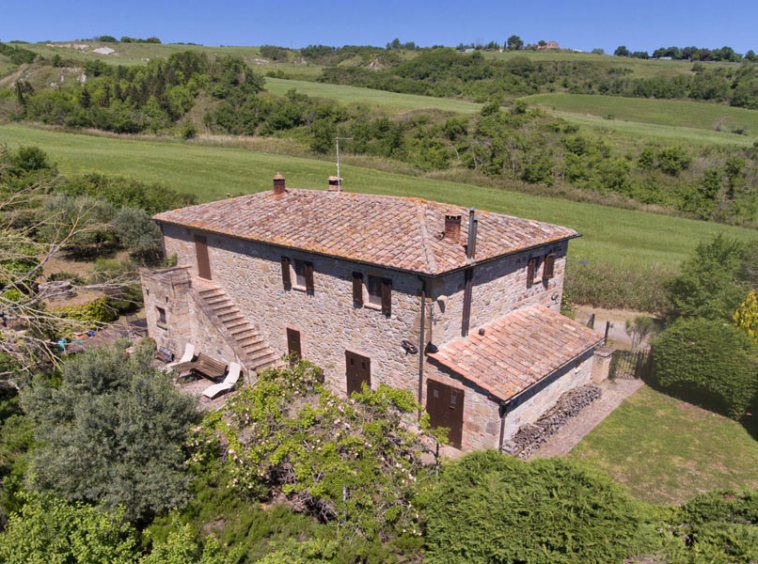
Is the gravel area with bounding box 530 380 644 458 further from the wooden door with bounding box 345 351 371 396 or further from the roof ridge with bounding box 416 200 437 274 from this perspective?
the roof ridge with bounding box 416 200 437 274

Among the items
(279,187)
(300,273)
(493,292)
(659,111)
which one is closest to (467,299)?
(493,292)

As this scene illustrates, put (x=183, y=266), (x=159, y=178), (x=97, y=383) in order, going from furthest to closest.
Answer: (x=159, y=178) < (x=183, y=266) < (x=97, y=383)

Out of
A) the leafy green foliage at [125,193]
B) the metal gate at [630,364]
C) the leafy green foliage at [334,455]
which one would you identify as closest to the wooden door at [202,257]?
the leafy green foliage at [334,455]

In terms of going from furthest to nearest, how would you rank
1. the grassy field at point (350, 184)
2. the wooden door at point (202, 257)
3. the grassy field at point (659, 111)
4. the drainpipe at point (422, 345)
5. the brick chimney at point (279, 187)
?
the grassy field at point (659, 111)
the grassy field at point (350, 184)
the brick chimney at point (279, 187)
the wooden door at point (202, 257)
the drainpipe at point (422, 345)

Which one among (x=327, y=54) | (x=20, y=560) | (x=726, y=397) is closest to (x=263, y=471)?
(x=20, y=560)

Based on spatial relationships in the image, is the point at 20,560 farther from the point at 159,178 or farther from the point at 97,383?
the point at 159,178

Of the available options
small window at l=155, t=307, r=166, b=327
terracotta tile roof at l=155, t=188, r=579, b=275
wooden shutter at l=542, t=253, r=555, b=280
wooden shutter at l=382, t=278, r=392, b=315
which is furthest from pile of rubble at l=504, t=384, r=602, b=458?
small window at l=155, t=307, r=166, b=327

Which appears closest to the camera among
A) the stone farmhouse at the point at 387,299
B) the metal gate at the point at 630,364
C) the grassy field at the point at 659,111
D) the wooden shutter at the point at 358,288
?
the stone farmhouse at the point at 387,299

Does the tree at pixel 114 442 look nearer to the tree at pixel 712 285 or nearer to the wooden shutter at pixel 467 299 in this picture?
the wooden shutter at pixel 467 299
